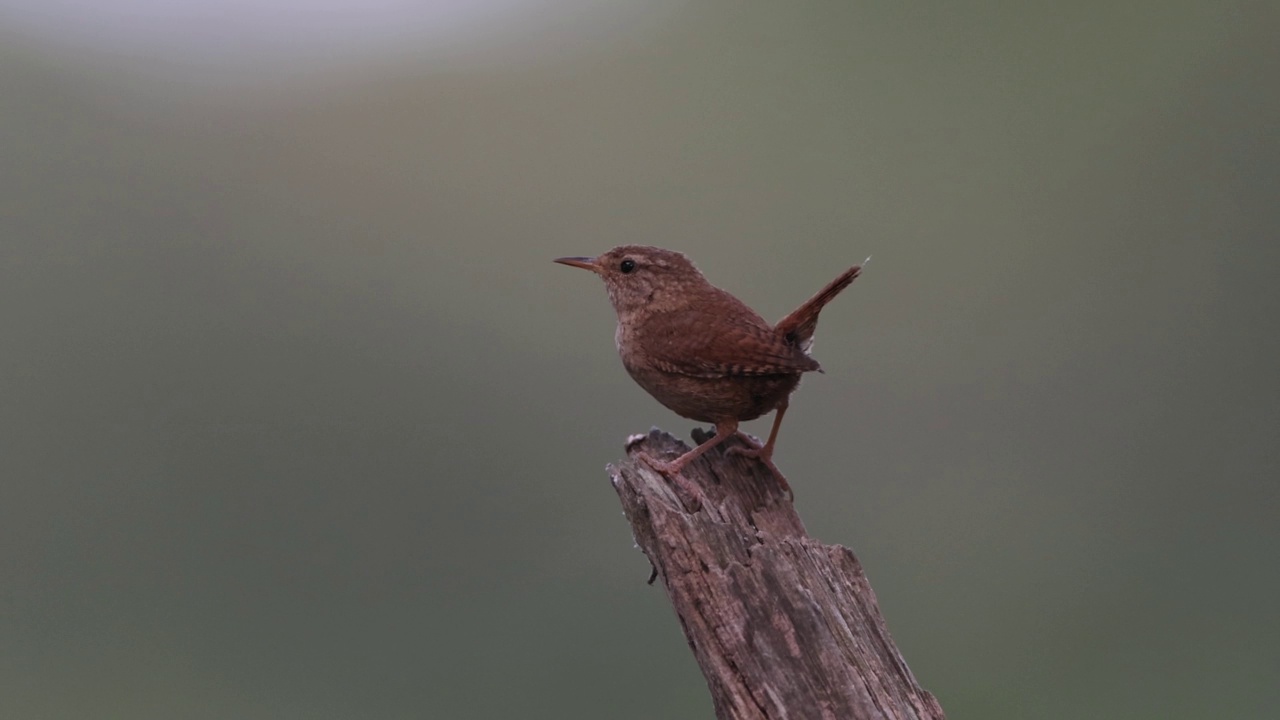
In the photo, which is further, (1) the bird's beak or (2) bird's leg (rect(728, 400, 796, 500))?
(1) the bird's beak

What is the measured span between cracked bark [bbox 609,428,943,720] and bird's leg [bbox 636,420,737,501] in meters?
0.18

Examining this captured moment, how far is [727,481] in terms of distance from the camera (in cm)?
310

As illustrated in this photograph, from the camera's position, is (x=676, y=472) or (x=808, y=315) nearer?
(x=676, y=472)

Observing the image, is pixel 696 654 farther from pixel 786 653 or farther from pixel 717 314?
pixel 717 314

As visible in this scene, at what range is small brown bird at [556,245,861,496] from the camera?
3.12 m

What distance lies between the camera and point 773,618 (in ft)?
7.58

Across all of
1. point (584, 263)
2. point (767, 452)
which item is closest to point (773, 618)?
point (767, 452)

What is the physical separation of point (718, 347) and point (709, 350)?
0.03 meters

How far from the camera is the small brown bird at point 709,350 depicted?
3121 millimetres

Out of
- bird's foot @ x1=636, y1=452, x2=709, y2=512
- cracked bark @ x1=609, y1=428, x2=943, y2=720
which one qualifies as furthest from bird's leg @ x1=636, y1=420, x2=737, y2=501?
cracked bark @ x1=609, y1=428, x2=943, y2=720

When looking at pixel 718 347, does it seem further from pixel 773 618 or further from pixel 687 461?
pixel 773 618

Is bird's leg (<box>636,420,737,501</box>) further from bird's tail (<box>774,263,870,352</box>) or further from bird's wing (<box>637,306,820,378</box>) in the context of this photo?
bird's tail (<box>774,263,870,352</box>)

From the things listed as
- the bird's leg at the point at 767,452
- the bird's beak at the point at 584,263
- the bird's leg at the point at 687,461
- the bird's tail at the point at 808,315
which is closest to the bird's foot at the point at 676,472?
the bird's leg at the point at 687,461

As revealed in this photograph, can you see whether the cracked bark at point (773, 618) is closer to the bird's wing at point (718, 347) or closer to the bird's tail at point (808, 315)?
the bird's wing at point (718, 347)
